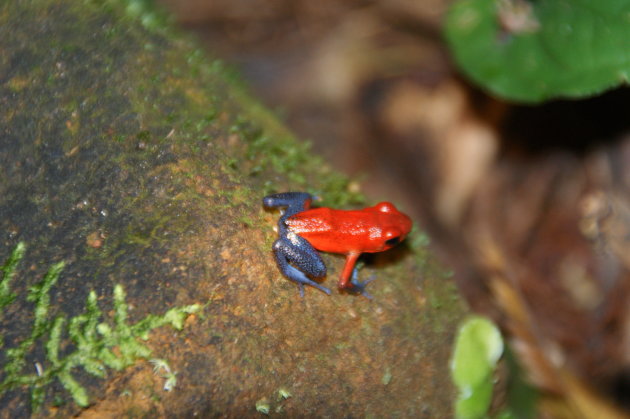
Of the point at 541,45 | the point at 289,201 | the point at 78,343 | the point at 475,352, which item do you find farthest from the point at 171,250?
the point at 541,45

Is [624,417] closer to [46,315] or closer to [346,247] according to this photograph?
[346,247]

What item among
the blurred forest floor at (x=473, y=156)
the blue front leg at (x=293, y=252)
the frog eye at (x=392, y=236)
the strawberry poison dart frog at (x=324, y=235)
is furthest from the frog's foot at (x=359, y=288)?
the blurred forest floor at (x=473, y=156)

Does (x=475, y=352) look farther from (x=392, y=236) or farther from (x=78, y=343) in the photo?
(x=78, y=343)

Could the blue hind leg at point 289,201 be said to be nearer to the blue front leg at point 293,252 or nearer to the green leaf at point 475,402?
the blue front leg at point 293,252

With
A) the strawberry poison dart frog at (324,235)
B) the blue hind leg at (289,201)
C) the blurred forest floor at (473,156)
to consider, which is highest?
the blue hind leg at (289,201)

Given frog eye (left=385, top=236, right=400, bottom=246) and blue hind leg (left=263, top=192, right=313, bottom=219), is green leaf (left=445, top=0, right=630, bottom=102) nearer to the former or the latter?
frog eye (left=385, top=236, right=400, bottom=246)

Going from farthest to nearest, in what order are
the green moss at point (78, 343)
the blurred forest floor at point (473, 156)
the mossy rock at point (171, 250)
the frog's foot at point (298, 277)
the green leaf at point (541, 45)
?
the blurred forest floor at point (473, 156) → the green leaf at point (541, 45) → the frog's foot at point (298, 277) → the mossy rock at point (171, 250) → the green moss at point (78, 343)
